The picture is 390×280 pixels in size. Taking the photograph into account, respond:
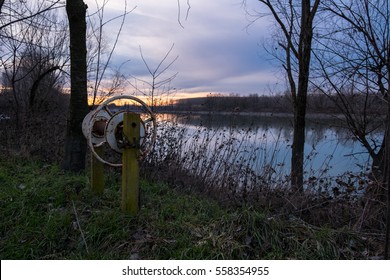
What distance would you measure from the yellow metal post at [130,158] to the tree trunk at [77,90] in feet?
6.73

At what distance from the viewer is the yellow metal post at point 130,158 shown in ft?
10.2

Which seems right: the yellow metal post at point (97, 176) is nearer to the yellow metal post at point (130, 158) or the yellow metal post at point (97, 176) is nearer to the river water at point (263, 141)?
the yellow metal post at point (130, 158)

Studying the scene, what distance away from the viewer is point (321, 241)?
3.09 m

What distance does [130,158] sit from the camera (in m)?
3.17

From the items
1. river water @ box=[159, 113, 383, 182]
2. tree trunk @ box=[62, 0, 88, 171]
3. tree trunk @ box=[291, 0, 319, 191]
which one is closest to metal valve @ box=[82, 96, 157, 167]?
tree trunk @ box=[62, 0, 88, 171]

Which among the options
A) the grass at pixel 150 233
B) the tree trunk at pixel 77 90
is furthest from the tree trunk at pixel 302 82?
the tree trunk at pixel 77 90

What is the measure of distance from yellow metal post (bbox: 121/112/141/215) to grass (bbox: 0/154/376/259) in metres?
0.23

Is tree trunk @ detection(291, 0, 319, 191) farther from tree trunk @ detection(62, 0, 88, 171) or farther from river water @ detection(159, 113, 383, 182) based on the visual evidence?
tree trunk @ detection(62, 0, 88, 171)

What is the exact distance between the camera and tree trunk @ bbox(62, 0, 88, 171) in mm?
4889

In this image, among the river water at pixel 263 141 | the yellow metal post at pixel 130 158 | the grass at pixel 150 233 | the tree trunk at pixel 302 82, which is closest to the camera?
the grass at pixel 150 233

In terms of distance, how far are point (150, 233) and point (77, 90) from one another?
110 inches

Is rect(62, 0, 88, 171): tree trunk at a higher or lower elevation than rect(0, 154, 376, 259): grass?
higher

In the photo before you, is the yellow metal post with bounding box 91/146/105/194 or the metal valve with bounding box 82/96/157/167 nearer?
the metal valve with bounding box 82/96/157/167

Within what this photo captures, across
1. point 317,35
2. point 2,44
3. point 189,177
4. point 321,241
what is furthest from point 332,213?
point 2,44
